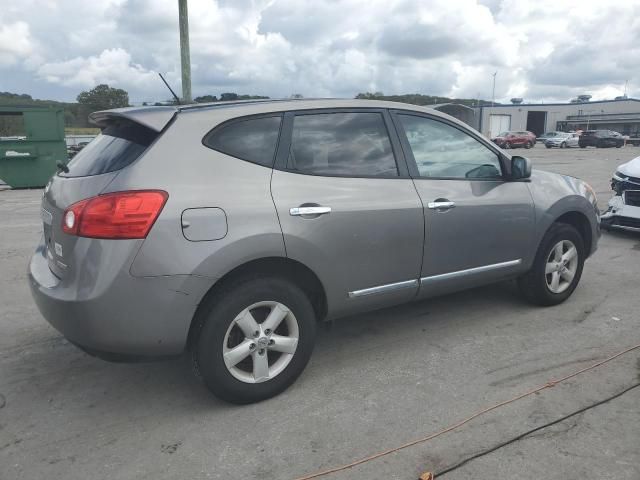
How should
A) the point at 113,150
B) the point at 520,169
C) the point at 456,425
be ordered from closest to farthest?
1. the point at 456,425
2. the point at 113,150
3. the point at 520,169

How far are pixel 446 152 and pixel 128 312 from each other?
240 cm

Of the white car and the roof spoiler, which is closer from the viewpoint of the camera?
the roof spoiler

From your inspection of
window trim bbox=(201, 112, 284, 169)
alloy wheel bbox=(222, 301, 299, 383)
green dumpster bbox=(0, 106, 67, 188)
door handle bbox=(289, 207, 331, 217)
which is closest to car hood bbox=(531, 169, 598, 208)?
door handle bbox=(289, 207, 331, 217)

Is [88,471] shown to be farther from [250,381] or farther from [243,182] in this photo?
[243,182]

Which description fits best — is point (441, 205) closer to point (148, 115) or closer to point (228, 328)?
point (228, 328)

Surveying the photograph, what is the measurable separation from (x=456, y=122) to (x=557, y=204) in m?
1.17

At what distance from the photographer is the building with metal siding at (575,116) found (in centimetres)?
6912

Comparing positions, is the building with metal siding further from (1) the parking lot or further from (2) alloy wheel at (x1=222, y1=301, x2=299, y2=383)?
(2) alloy wheel at (x1=222, y1=301, x2=299, y2=383)

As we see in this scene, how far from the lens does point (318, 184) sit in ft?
9.91

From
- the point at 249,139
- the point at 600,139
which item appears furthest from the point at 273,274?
the point at 600,139

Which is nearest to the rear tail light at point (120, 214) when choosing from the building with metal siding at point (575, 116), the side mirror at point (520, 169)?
the side mirror at point (520, 169)

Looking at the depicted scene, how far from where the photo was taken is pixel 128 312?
2.50 metres

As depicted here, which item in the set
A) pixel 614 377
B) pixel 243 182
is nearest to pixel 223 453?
pixel 243 182

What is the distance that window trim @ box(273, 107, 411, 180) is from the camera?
9.74 ft
